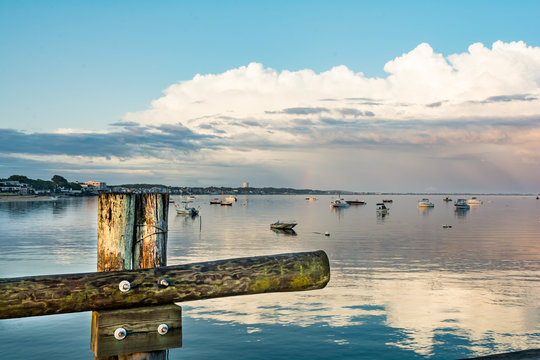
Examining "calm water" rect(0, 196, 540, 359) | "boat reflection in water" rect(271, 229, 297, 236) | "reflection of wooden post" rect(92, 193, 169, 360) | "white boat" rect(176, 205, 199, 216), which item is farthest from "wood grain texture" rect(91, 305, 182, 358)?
"white boat" rect(176, 205, 199, 216)

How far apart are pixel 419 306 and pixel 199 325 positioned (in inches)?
524

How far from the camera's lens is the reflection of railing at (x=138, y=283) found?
400 centimetres

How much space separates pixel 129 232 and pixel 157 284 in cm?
73

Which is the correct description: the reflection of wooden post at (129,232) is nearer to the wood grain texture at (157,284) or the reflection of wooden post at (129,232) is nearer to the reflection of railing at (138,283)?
the reflection of railing at (138,283)

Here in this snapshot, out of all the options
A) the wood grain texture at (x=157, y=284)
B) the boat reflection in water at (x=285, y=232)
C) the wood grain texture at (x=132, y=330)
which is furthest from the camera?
the boat reflection in water at (x=285, y=232)

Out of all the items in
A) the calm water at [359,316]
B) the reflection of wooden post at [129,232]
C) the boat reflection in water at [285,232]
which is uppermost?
the reflection of wooden post at [129,232]

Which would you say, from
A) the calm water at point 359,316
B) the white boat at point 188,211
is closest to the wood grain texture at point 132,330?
the calm water at point 359,316

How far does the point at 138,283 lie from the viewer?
4.20 metres

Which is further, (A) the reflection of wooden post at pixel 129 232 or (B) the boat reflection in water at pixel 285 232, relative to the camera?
(B) the boat reflection in water at pixel 285 232

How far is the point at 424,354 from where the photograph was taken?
1928 cm

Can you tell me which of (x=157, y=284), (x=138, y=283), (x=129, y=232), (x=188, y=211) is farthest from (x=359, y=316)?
(x=188, y=211)

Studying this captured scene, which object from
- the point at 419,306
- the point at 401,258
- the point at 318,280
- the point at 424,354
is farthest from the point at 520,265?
the point at 318,280

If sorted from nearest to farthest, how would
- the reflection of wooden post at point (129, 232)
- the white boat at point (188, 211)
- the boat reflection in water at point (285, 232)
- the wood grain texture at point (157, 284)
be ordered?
the wood grain texture at point (157, 284) → the reflection of wooden post at point (129, 232) → the boat reflection in water at point (285, 232) → the white boat at point (188, 211)

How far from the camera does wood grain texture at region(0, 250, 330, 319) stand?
3939 mm
